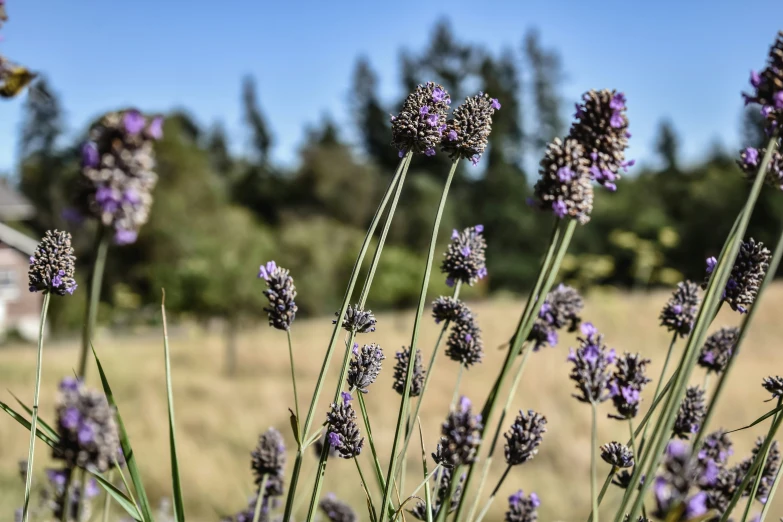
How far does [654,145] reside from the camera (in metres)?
40.3

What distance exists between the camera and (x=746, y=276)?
1.11 m

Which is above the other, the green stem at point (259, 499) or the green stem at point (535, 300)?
the green stem at point (535, 300)

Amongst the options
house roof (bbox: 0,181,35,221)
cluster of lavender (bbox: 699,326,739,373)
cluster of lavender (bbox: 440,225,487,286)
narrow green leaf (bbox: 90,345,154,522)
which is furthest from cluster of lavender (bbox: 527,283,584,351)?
house roof (bbox: 0,181,35,221)

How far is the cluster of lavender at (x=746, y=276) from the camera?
1095 mm

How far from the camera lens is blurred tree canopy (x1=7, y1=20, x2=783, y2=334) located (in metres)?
21.4

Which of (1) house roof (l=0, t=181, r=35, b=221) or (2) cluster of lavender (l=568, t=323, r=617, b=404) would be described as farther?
(1) house roof (l=0, t=181, r=35, b=221)

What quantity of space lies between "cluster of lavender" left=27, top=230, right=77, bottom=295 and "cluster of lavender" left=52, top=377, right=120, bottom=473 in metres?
0.36

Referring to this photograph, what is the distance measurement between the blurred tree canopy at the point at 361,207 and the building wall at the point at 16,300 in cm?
131

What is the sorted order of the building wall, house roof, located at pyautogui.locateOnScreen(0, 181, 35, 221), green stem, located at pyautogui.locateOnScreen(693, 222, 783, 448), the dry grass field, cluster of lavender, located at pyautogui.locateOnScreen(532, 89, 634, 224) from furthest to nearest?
the building wall, house roof, located at pyautogui.locateOnScreen(0, 181, 35, 221), the dry grass field, cluster of lavender, located at pyautogui.locateOnScreen(532, 89, 634, 224), green stem, located at pyautogui.locateOnScreen(693, 222, 783, 448)

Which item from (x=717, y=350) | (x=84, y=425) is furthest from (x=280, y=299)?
(x=717, y=350)

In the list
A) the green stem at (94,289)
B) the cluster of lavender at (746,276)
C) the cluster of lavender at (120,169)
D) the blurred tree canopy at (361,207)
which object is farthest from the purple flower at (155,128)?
the blurred tree canopy at (361,207)

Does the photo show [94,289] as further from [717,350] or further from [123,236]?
[717,350]

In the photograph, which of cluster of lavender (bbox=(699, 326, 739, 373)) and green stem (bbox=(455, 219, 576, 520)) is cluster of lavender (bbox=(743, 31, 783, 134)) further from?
cluster of lavender (bbox=(699, 326, 739, 373))

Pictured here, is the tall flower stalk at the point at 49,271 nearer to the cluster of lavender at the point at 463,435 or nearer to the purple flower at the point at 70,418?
the purple flower at the point at 70,418
